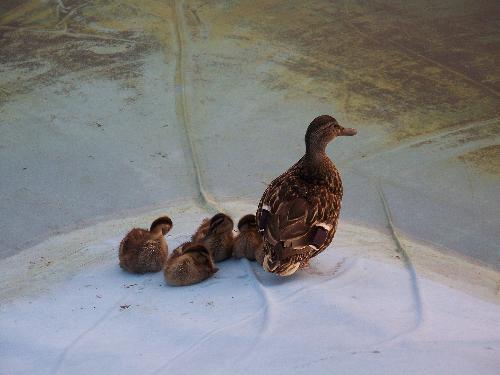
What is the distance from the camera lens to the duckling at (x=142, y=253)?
5102 millimetres

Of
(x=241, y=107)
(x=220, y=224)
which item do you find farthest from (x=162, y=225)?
(x=241, y=107)

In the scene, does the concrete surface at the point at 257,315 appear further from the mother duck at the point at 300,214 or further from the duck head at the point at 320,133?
the duck head at the point at 320,133

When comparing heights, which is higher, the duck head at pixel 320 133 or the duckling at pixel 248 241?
the duck head at pixel 320 133

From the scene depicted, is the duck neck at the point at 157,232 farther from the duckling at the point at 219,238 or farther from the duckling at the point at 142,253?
the duckling at the point at 219,238

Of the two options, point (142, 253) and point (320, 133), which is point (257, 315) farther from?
point (320, 133)

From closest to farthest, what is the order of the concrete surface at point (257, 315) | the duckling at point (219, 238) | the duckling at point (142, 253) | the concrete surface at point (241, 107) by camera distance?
the concrete surface at point (257, 315) < the duckling at point (142, 253) < the duckling at point (219, 238) < the concrete surface at point (241, 107)

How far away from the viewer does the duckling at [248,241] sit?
16.9ft

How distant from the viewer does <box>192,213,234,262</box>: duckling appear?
17.2 ft

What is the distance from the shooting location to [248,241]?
5180 mm

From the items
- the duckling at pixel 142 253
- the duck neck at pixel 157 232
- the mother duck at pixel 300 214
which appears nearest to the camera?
the mother duck at pixel 300 214

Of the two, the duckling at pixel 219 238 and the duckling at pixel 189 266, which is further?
the duckling at pixel 219 238

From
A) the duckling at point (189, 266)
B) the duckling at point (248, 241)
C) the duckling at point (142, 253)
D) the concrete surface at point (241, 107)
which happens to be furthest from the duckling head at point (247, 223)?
the concrete surface at point (241, 107)

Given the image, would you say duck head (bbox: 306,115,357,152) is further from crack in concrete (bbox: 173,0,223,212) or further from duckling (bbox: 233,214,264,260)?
crack in concrete (bbox: 173,0,223,212)

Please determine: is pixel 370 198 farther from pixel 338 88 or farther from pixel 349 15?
pixel 349 15
